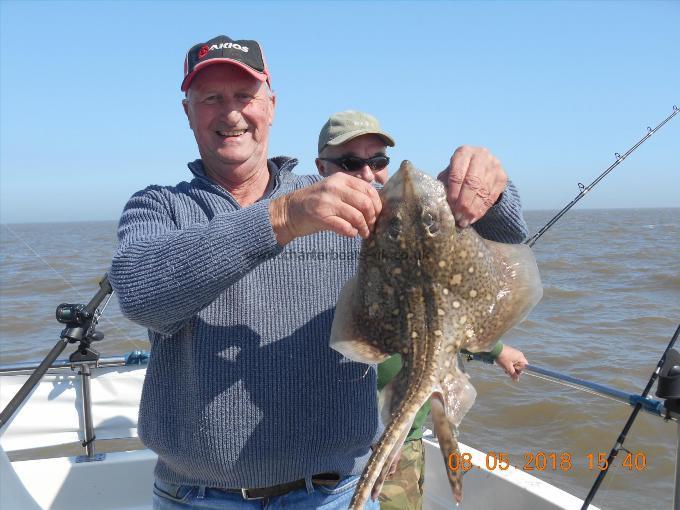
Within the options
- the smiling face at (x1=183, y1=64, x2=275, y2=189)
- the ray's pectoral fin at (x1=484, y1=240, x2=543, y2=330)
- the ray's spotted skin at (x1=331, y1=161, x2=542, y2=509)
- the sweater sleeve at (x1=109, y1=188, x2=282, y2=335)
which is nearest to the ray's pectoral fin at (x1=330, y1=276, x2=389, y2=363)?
the ray's spotted skin at (x1=331, y1=161, x2=542, y2=509)

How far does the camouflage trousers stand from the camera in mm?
3605

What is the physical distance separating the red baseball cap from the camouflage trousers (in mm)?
2399

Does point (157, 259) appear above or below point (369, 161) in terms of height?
below

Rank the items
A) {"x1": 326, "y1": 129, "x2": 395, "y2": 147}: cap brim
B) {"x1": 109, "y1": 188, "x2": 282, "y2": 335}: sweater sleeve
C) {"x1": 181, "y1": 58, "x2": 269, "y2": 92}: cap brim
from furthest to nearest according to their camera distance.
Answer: {"x1": 326, "y1": 129, "x2": 395, "y2": 147}: cap brim, {"x1": 181, "y1": 58, "x2": 269, "y2": 92}: cap brim, {"x1": 109, "y1": 188, "x2": 282, "y2": 335}: sweater sleeve

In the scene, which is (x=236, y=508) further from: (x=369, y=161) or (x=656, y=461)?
(x=656, y=461)

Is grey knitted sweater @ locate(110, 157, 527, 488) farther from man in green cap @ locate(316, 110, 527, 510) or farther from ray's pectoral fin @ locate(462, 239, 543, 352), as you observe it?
man in green cap @ locate(316, 110, 527, 510)

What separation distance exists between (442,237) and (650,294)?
53.2 ft

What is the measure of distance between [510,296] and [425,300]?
0.35 m

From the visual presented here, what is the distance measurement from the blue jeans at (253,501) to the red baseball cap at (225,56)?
1793 mm

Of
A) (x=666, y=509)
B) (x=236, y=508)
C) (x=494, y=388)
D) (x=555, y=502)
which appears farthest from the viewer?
(x=494, y=388)

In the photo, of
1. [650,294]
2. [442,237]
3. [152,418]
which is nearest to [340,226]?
[442,237]

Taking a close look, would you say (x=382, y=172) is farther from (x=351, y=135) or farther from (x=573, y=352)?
(x=573, y=352)

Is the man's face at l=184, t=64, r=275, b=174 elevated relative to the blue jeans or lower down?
elevated

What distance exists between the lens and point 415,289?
209cm
